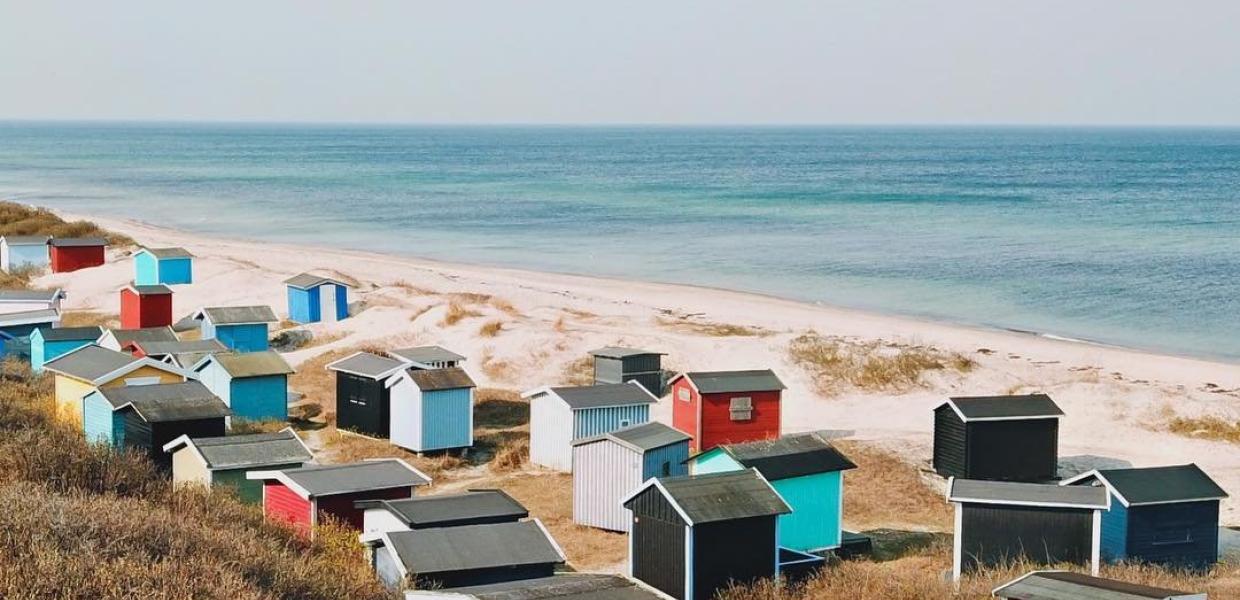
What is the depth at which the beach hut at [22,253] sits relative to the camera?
60.7 m

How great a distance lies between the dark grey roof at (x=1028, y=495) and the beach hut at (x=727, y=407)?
879cm

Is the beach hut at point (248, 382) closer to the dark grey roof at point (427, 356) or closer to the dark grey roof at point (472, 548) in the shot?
the dark grey roof at point (427, 356)

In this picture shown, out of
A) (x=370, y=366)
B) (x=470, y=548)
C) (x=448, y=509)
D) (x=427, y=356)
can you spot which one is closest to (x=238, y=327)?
(x=370, y=366)

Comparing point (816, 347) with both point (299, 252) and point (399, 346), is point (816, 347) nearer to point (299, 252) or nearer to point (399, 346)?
point (399, 346)

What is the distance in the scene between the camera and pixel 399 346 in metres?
45.5

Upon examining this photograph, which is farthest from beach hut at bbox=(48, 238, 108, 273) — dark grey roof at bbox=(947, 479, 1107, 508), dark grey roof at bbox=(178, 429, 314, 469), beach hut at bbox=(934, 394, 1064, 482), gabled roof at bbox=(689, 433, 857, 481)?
dark grey roof at bbox=(947, 479, 1107, 508)

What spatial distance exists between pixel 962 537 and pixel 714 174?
140683 millimetres

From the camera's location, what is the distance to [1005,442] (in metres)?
29.3

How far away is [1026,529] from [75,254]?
48.6 metres

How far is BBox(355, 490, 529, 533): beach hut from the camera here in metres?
20.7

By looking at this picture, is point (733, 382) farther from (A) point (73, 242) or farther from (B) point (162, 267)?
(A) point (73, 242)

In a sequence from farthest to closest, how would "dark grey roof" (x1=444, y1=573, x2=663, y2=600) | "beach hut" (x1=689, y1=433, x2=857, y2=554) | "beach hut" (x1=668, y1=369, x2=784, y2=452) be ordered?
1. "beach hut" (x1=668, y1=369, x2=784, y2=452)
2. "beach hut" (x1=689, y1=433, x2=857, y2=554)
3. "dark grey roof" (x1=444, y1=573, x2=663, y2=600)

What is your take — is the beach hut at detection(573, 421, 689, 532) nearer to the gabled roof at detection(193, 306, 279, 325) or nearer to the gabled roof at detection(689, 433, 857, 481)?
the gabled roof at detection(689, 433, 857, 481)

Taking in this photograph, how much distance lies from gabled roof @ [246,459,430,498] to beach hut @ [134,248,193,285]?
34730 mm
